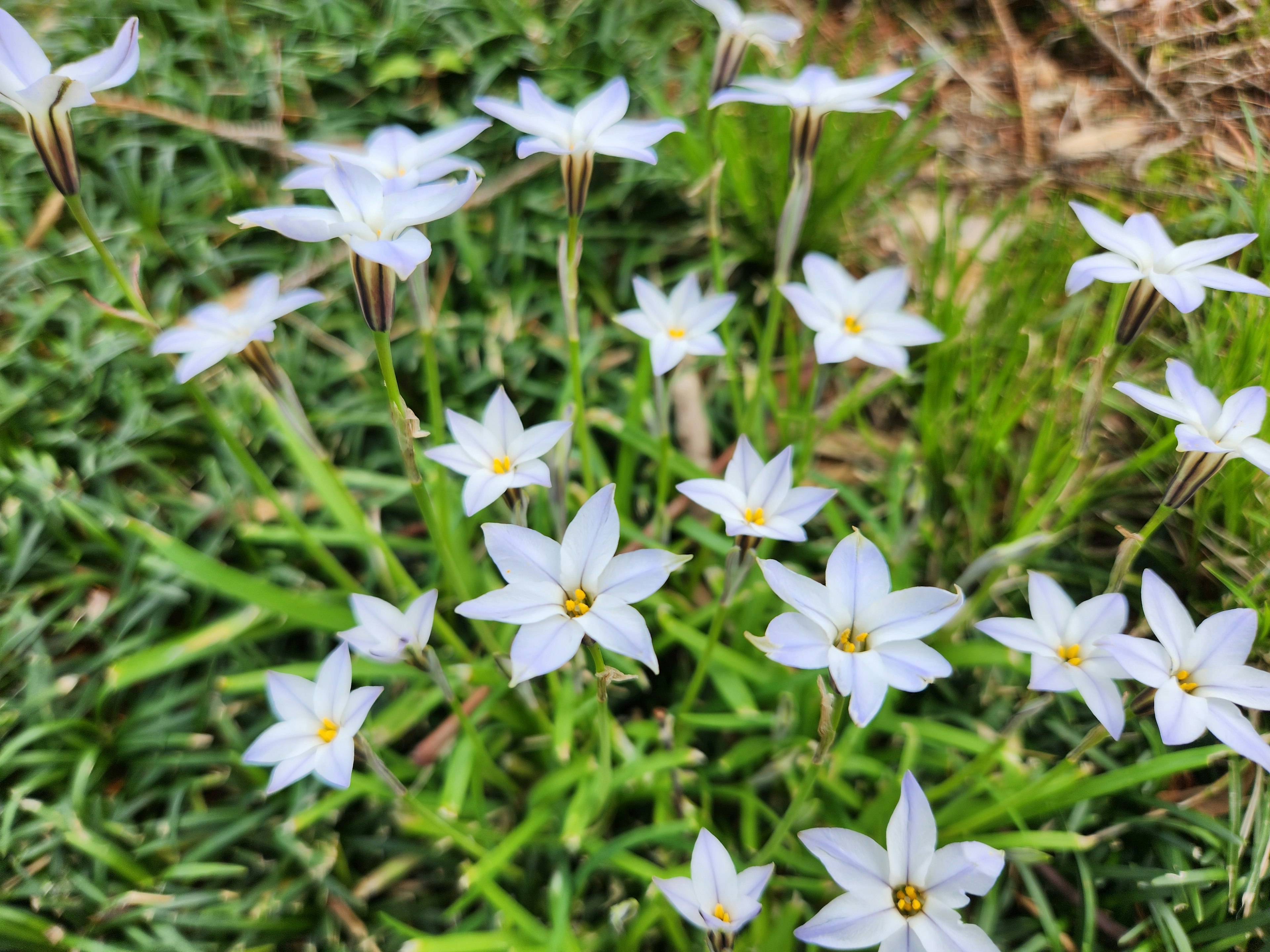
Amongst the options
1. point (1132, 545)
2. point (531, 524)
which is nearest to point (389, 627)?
point (531, 524)

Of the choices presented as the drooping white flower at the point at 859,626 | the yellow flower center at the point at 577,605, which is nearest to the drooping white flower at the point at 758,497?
the drooping white flower at the point at 859,626

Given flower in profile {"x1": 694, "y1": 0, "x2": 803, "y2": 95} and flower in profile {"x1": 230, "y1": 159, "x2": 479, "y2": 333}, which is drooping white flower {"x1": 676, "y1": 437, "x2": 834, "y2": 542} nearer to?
flower in profile {"x1": 230, "y1": 159, "x2": 479, "y2": 333}

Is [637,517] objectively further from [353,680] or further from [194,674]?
[194,674]

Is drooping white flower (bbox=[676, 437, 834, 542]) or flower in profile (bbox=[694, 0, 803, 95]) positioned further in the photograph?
flower in profile (bbox=[694, 0, 803, 95])

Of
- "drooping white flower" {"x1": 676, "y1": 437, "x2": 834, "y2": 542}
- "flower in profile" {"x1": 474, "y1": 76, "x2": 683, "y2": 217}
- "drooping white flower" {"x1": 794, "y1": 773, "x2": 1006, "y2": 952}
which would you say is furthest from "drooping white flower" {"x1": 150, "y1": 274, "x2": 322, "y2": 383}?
"drooping white flower" {"x1": 794, "y1": 773, "x2": 1006, "y2": 952}

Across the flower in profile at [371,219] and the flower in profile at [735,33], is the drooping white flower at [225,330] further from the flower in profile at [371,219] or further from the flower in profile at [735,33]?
the flower in profile at [735,33]

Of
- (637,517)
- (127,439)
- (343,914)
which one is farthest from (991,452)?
(127,439)
